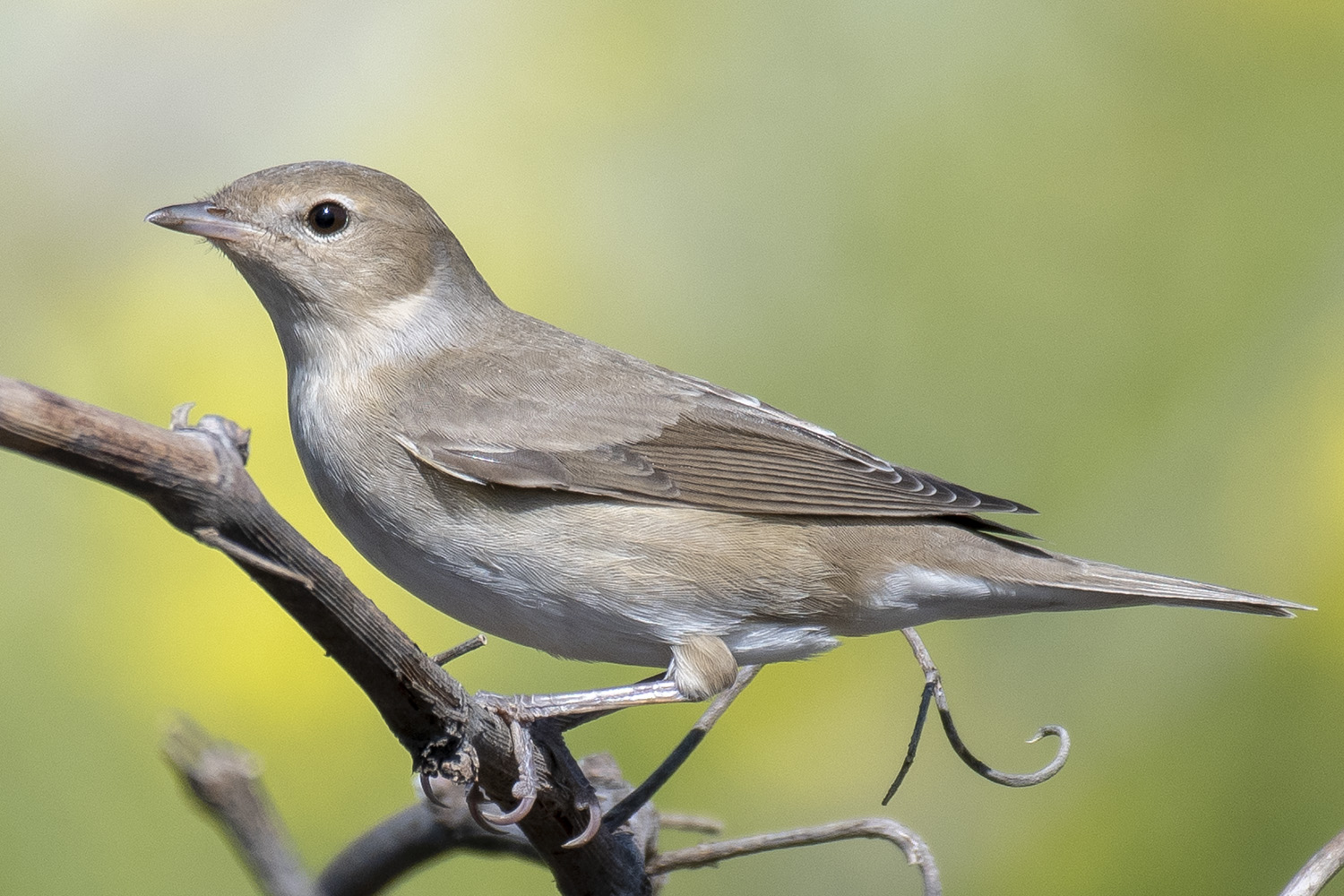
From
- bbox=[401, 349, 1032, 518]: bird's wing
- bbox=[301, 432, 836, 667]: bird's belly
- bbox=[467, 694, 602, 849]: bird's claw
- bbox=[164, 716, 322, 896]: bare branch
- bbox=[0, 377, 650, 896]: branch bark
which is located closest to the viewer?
bbox=[0, 377, 650, 896]: branch bark

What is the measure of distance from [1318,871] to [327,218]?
2.30 meters

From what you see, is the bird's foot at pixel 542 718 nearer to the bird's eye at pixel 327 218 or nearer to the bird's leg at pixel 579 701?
the bird's leg at pixel 579 701

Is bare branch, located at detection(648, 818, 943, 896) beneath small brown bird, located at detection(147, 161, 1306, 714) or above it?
beneath

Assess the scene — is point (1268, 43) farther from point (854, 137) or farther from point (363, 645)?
point (363, 645)

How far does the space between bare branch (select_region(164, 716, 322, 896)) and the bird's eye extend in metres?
1.27

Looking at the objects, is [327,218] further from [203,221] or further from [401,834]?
[401,834]

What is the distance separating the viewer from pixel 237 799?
1.87 m

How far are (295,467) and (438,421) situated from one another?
1.09 meters

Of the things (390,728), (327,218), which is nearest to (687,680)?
(390,728)

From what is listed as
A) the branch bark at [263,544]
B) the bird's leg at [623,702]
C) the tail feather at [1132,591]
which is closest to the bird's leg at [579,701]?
the bird's leg at [623,702]

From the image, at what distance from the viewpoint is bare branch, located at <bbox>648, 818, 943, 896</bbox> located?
2215 millimetres

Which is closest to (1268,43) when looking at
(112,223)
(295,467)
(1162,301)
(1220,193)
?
(1220,193)

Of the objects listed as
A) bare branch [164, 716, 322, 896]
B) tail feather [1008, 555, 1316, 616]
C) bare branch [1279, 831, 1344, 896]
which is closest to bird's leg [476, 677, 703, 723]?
bare branch [164, 716, 322, 896]

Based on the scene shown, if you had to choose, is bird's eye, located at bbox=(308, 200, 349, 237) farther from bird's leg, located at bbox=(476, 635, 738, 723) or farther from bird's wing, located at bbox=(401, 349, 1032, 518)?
bird's leg, located at bbox=(476, 635, 738, 723)
